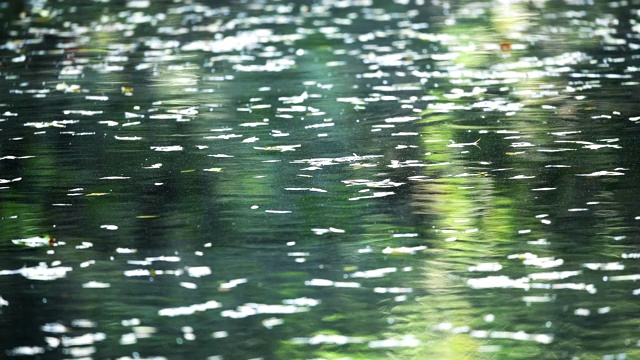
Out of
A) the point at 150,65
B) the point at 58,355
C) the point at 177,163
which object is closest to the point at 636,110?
the point at 177,163

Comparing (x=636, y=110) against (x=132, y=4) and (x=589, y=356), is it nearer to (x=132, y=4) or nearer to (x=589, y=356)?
(x=589, y=356)

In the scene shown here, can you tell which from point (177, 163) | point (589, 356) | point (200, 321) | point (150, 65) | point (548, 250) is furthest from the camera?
point (150, 65)

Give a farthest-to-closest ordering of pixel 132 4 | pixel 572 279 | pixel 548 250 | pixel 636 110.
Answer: pixel 132 4 → pixel 636 110 → pixel 548 250 → pixel 572 279

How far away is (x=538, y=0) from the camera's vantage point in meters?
24.9

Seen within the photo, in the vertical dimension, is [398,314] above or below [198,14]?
above

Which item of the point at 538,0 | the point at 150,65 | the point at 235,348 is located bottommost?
the point at 538,0

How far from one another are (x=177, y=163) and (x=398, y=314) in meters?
4.27

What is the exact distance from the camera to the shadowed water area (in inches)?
244

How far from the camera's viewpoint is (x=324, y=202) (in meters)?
8.85

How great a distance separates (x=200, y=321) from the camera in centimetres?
633

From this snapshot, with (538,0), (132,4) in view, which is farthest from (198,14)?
(538,0)

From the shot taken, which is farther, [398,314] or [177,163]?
[177,163]

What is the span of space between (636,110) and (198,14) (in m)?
12.1

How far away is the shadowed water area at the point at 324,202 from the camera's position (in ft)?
20.4
